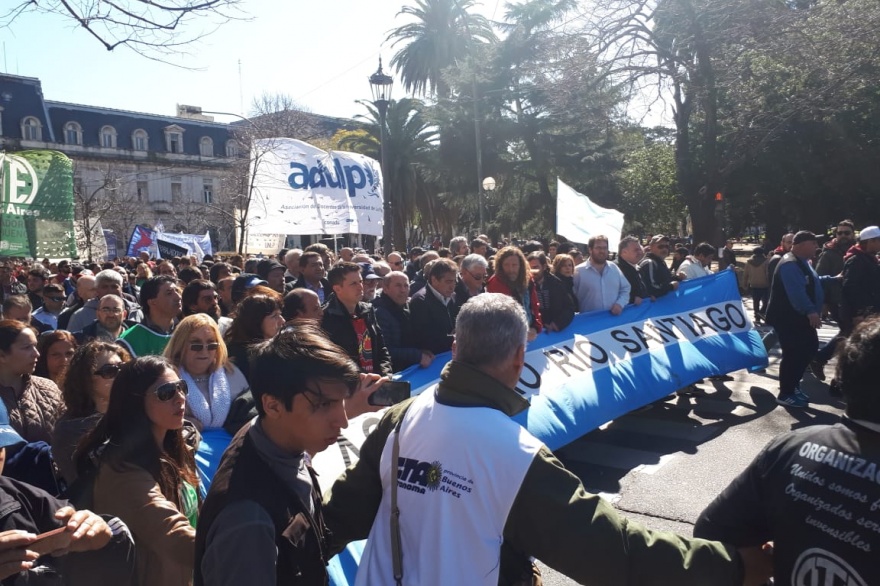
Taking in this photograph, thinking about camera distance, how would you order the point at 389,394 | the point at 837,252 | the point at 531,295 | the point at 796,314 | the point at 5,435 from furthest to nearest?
the point at 837,252, the point at 796,314, the point at 531,295, the point at 389,394, the point at 5,435

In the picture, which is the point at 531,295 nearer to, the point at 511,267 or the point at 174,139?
the point at 511,267

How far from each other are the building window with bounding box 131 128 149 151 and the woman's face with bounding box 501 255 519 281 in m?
61.9

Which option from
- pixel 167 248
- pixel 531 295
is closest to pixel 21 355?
pixel 531 295

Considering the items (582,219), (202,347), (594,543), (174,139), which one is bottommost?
(594,543)

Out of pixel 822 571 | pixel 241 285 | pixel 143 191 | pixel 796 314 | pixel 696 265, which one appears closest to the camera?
pixel 822 571

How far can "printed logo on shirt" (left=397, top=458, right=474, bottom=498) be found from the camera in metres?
1.93

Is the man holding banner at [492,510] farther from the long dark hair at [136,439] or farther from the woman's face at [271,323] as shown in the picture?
the woman's face at [271,323]

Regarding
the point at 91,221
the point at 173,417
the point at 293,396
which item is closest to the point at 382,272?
the point at 173,417

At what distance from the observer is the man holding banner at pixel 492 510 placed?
186 cm

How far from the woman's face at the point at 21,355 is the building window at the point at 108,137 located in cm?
6291

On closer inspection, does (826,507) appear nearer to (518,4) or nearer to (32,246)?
(32,246)

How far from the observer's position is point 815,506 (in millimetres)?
1789

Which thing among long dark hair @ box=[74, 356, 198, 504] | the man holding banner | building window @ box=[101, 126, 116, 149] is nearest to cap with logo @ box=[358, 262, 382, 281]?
long dark hair @ box=[74, 356, 198, 504]

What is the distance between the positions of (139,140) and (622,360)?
63052mm
